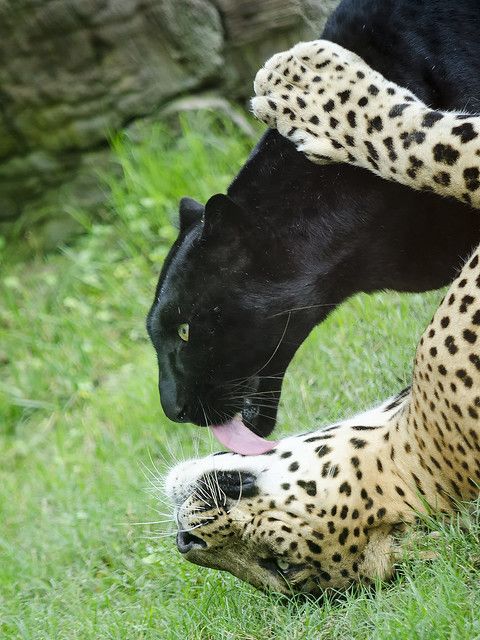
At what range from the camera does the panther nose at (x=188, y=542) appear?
4.73 m

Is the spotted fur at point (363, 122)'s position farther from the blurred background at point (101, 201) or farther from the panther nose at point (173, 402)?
the blurred background at point (101, 201)

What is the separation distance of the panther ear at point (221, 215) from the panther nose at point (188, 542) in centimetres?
134

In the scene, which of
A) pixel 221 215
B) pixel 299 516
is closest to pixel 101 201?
pixel 221 215

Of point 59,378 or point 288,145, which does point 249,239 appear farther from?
point 59,378

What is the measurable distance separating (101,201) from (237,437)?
19.3 ft

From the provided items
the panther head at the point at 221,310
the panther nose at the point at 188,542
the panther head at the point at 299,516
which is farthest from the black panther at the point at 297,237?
the panther nose at the point at 188,542

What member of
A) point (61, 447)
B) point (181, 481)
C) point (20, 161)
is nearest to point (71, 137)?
point (20, 161)

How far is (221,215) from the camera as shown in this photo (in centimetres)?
526

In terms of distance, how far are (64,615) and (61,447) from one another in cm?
314

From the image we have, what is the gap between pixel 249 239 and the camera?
17.5 ft

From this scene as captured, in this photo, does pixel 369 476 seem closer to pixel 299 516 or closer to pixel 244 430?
pixel 299 516

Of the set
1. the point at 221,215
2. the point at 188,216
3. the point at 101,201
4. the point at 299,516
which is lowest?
the point at 101,201

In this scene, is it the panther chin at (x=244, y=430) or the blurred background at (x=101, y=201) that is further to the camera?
the blurred background at (x=101, y=201)

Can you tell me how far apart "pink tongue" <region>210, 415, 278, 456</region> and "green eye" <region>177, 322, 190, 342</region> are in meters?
0.47
